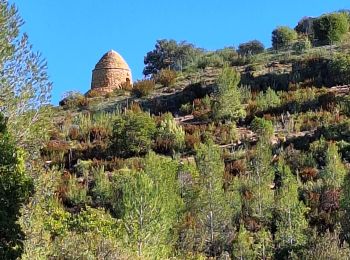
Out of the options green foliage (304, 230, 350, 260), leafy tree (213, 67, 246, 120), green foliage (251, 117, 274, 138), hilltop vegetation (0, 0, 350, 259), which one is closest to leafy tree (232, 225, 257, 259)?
hilltop vegetation (0, 0, 350, 259)

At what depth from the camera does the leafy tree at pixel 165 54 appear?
7694 cm

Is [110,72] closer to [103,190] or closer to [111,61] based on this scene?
[111,61]

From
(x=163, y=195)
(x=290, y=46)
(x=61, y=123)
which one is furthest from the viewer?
(x=290, y=46)

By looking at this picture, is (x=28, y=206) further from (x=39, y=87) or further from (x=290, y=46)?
(x=290, y=46)

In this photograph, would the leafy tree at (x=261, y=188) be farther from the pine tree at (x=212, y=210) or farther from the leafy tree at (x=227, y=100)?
the leafy tree at (x=227, y=100)

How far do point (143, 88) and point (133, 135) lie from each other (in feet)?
44.3

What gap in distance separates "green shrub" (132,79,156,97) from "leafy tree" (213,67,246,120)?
322 inches

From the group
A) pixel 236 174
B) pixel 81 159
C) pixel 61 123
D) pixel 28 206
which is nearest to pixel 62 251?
pixel 28 206

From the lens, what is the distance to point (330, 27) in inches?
2290

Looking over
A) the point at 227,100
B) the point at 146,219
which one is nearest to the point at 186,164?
the point at 146,219

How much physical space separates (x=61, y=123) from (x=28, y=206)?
31786 millimetres

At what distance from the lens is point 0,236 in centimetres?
1177

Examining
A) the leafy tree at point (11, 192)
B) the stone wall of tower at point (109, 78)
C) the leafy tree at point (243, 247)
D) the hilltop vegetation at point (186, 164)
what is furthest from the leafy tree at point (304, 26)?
the leafy tree at point (11, 192)

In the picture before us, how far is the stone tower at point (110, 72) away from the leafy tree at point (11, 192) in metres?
47.5
